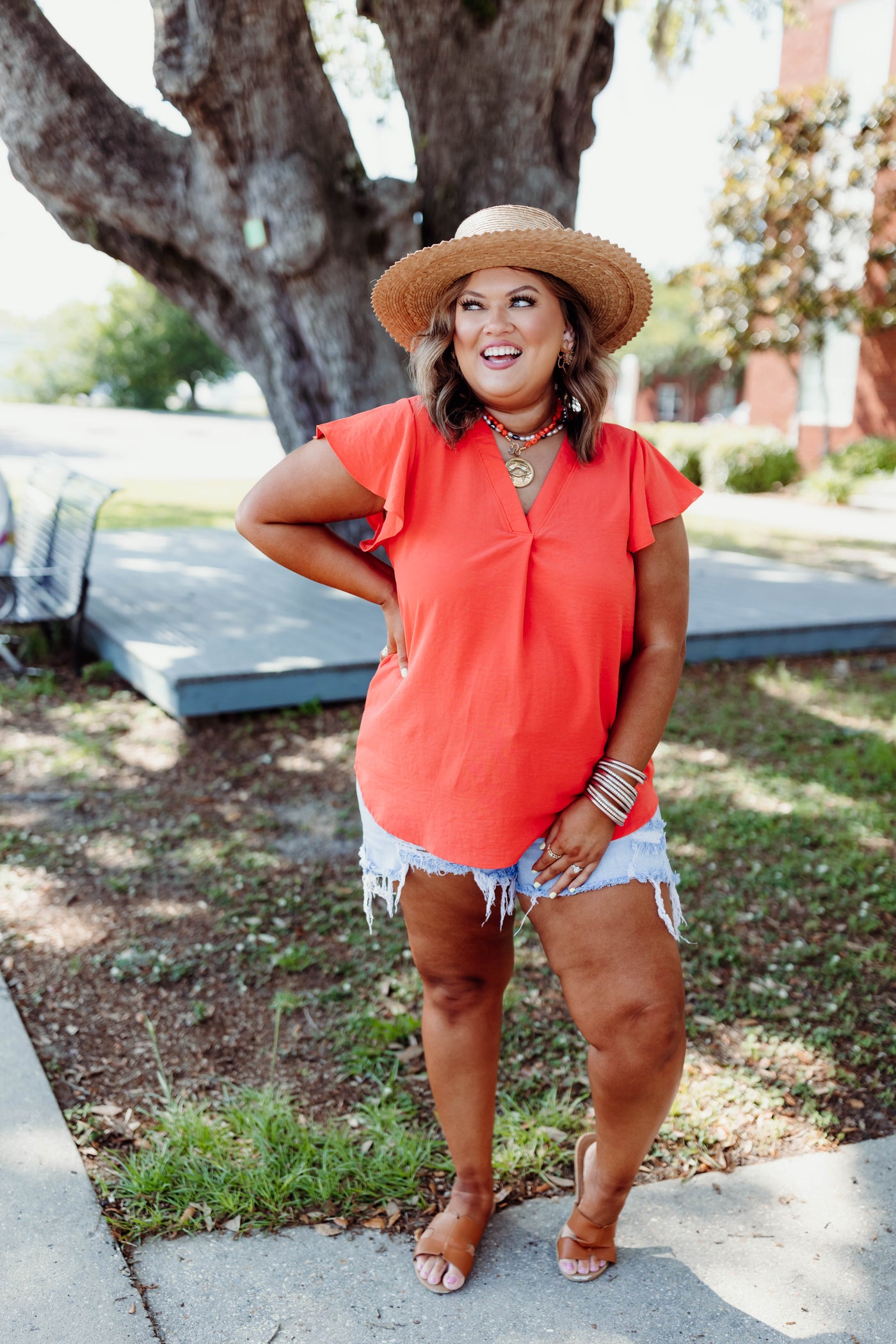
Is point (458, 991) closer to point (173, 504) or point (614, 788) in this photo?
point (614, 788)

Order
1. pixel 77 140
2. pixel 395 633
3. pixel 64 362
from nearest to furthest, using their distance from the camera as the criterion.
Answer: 1. pixel 395 633
2. pixel 77 140
3. pixel 64 362

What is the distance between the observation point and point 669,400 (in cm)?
3997

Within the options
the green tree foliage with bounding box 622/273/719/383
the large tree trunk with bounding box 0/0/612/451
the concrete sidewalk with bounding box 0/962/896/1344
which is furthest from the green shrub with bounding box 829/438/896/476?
the green tree foliage with bounding box 622/273/719/383

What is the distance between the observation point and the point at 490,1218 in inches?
97.9

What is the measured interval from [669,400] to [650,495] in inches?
1569

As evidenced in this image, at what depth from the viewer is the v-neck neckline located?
195cm

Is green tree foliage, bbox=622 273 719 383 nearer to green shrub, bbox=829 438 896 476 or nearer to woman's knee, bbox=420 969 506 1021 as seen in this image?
green shrub, bbox=829 438 896 476

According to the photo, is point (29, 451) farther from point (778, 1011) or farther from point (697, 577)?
point (778, 1011)

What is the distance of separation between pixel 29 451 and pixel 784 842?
61.9 ft

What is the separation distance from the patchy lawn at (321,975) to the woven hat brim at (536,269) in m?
1.94

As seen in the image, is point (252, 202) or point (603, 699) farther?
point (252, 202)

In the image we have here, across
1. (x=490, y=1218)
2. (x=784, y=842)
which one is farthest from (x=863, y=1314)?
(x=784, y=842)

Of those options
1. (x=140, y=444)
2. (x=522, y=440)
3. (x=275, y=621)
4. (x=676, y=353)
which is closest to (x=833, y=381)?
(x=140, y=444)

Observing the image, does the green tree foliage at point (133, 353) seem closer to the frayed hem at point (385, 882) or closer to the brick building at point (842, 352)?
the brick building at point (842, 352)
